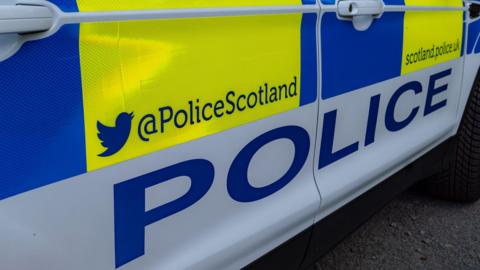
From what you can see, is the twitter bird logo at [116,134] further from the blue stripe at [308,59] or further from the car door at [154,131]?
the blue stripe at [308,59]

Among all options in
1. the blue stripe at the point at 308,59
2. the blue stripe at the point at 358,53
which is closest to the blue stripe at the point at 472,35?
the blue stripe at the point at 358,53

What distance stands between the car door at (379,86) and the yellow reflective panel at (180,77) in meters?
0.21

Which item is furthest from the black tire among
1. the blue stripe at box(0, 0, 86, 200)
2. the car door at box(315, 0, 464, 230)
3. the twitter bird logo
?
the blue stripe at box(0, 0, 86, 200)

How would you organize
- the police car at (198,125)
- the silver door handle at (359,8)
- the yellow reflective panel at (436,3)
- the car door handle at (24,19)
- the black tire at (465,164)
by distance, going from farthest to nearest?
the black tire at (465,164) → the yellow reflective panel at (436,3) → the silver door handle at (359,8) → the police car at (198,125) → the car door handle at (24,19)

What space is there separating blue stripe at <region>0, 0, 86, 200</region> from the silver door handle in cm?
86

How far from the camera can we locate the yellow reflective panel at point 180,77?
1048 mm

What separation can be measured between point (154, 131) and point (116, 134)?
9 cm

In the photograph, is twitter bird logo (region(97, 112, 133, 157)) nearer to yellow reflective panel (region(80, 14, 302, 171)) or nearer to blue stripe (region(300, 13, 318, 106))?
yellow reflective panel (region(80, 14, 302, 171))

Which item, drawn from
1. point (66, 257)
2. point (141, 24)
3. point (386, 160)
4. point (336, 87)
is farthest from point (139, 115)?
point (386, 160)

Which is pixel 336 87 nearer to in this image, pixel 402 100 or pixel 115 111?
pixel 402 100

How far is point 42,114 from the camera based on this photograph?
3.19 ft

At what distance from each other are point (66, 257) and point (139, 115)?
29 centimetres

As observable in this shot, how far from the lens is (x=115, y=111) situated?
42.2 inches

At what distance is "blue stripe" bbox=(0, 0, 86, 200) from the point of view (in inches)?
36.7
